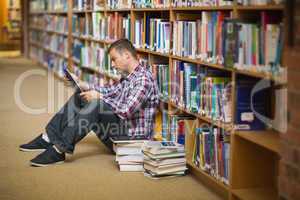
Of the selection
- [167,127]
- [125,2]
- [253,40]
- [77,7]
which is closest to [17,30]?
[77,7]

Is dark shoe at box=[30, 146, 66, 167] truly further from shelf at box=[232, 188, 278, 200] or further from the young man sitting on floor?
shelf at box=[232, 188, 278, 200]

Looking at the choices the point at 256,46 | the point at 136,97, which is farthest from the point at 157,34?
the point at 256,46

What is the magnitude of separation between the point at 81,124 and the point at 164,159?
2.38 ft

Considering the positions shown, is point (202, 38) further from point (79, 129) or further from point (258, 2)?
point (79, 129)

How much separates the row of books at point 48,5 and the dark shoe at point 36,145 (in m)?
4.70

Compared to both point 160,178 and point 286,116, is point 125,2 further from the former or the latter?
point 286,116

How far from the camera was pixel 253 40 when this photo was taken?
3098 mm

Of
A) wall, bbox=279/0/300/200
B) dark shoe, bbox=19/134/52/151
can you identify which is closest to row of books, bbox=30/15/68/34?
dark shoe, bbox=19/134/52/151

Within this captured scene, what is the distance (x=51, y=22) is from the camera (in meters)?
10.9

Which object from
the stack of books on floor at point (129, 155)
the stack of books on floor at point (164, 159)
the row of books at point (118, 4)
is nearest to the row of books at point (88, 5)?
the row of books at point (118, 4)

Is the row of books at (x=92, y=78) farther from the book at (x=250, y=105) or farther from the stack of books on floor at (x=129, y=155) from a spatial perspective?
the book at (x=250, y=105)

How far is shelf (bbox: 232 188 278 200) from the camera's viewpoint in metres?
3.30

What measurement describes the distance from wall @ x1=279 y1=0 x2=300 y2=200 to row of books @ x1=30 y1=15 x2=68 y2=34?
6.86 meters

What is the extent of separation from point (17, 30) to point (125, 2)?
42.5 ft
